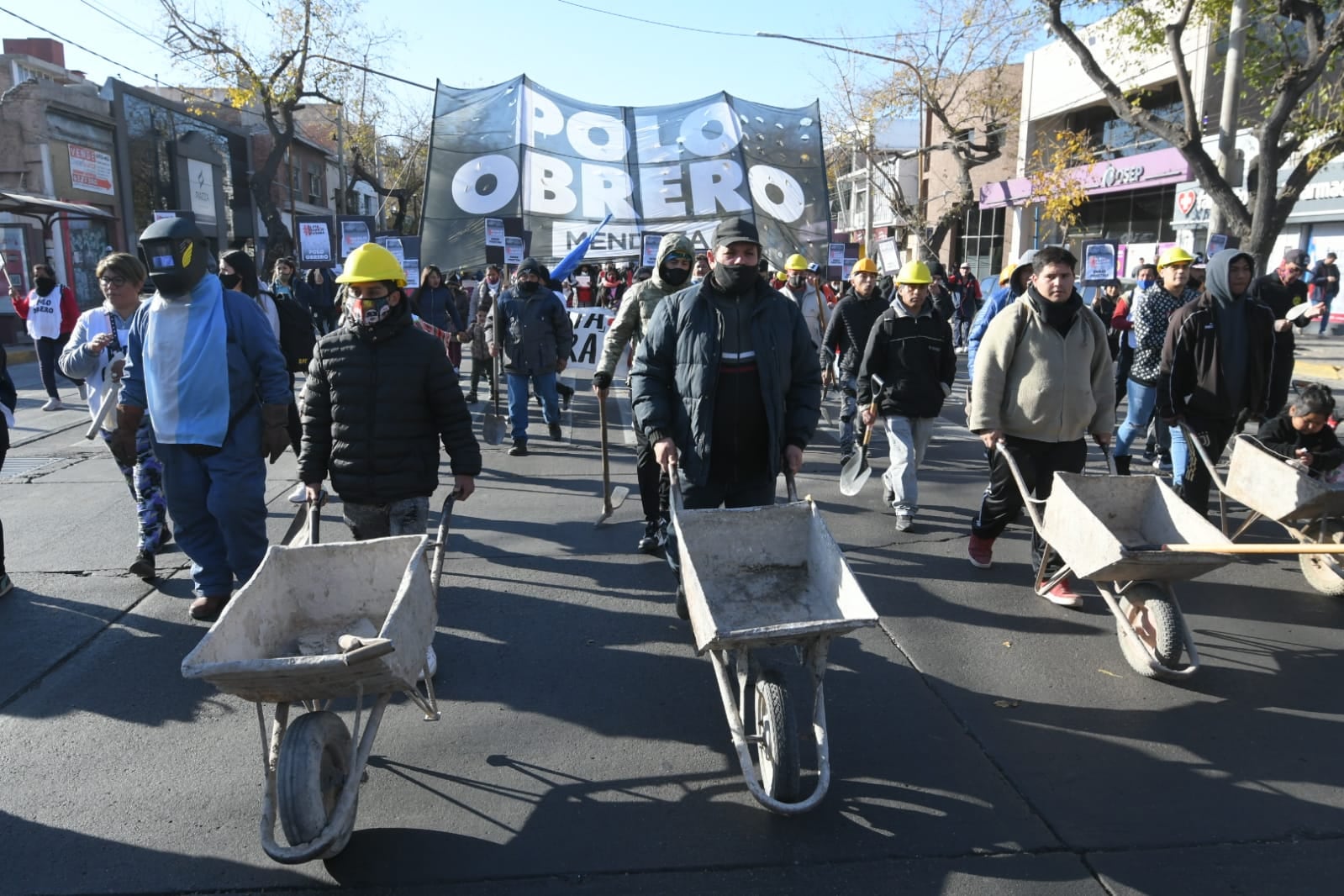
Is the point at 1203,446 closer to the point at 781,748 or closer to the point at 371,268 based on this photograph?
the point at 781,748

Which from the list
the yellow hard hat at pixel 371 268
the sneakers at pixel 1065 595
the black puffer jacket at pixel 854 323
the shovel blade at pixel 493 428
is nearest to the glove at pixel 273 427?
the yellow hard hat at pixel 371 268

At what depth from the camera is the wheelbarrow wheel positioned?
320 centimetres

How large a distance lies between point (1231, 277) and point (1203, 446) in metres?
1.10

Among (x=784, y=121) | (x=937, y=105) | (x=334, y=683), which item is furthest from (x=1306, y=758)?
(x=937, y=105)

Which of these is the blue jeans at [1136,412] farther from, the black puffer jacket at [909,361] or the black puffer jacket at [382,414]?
the black puffer jacket at [382,414]

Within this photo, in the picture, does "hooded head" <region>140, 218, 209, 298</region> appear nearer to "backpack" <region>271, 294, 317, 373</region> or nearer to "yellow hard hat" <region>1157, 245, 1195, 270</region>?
"backpack" <region>271, 294, 317, 373</region>

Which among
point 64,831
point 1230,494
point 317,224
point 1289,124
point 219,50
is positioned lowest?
point 64,831

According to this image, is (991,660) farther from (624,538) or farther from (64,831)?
(64,831)

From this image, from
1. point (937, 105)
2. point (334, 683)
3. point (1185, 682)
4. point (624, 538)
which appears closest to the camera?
point (334, 683)

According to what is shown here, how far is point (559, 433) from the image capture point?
35.0ft

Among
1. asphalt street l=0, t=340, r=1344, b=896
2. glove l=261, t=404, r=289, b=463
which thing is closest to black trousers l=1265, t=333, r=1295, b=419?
asphalt street l=0, t=340, r=1344, b=896

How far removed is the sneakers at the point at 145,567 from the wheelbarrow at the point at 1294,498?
20.3 ft

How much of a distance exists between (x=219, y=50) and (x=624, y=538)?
29.1 meters

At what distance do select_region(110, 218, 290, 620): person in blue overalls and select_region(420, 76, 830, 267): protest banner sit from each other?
13794mm
